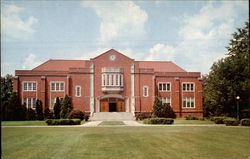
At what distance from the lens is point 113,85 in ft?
97.9

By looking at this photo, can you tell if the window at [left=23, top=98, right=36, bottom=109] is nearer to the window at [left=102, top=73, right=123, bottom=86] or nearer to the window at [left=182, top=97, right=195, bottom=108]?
the window at [left=102, top=73, right=123, bottom=86]

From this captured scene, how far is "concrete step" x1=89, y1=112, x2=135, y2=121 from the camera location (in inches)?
1067

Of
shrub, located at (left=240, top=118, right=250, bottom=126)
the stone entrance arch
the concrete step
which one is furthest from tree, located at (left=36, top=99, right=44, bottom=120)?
shrub, located at (left=240, top=118, right=250, bottom=126)

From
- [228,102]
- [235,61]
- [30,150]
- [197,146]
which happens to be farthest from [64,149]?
[228,102]

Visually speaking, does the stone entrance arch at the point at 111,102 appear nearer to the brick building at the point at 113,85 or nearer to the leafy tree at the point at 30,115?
the brick building at the point at 113,85

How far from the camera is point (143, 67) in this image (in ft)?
99.6

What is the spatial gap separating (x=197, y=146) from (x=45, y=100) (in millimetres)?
21734

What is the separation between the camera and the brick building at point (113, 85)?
28078mm

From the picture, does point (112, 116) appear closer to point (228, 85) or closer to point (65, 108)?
point (65, 108)

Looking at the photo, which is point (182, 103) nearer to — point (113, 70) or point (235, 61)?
point (113, 70)

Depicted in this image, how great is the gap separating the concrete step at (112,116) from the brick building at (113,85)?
1430 mm

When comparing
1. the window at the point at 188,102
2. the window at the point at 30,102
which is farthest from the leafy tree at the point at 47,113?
the window at the point at 188,102

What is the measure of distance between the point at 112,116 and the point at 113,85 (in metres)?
3.76

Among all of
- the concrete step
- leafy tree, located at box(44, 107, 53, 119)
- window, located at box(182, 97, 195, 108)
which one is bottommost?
the concrete step
